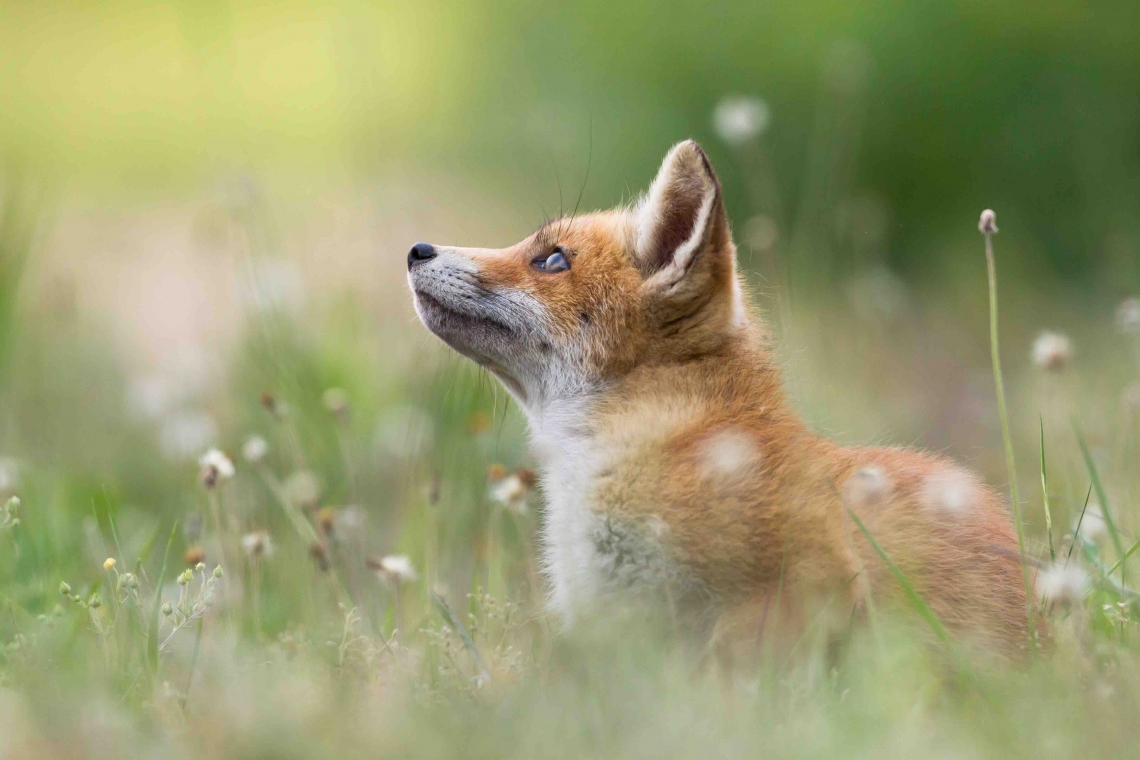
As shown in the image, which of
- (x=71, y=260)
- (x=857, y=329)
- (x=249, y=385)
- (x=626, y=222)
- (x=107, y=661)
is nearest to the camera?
(x=107, y=661)

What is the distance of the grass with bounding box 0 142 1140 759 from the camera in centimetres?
235

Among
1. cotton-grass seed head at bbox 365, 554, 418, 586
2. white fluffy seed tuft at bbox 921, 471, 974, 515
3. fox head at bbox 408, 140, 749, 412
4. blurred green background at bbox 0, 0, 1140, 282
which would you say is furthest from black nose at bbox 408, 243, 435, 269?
blurred green background at bbox 0, 0, 1140, 282

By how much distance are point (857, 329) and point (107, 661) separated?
5491mm

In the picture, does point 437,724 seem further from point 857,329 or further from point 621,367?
point 857,329

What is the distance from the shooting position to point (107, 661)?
2949mm

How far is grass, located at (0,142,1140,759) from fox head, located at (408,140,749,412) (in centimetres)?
48

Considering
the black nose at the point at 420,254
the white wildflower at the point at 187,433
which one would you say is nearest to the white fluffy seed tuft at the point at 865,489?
the black nose at the point at 420,254

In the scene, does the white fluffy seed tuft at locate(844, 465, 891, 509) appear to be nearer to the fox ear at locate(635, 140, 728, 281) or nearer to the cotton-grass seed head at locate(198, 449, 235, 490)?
the fox ear at locate(635, 140, 728, 281)

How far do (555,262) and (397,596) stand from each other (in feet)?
3.92

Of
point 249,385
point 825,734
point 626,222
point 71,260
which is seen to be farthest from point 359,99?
point 825,734

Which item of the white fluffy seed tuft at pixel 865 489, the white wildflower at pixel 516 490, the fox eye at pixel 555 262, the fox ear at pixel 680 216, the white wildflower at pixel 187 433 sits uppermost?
the fox ear at pixel 680 216

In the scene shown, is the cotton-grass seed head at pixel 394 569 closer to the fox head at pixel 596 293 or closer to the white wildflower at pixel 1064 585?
the fox head at pixel 596 293

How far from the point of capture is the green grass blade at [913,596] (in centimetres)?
274

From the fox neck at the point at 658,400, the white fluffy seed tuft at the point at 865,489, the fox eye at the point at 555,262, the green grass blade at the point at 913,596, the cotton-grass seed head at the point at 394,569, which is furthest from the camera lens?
the fox eye at the point at 555,262
